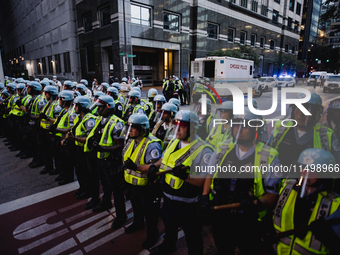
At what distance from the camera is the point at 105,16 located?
2552cm

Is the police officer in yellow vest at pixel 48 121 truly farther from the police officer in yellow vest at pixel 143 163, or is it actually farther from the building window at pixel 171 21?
the building window at pixel 171 21

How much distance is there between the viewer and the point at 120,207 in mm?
3781

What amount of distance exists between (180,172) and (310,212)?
1.26 m

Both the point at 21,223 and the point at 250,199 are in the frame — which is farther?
the point at 21,223

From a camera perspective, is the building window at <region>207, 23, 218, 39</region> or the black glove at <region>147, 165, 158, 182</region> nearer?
the black glove at <region>147, 165, 158, 182</region>

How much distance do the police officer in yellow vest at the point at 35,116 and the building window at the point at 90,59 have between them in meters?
24.8

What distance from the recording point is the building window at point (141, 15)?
23.7 metres

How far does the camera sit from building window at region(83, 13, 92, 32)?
92.4 ft

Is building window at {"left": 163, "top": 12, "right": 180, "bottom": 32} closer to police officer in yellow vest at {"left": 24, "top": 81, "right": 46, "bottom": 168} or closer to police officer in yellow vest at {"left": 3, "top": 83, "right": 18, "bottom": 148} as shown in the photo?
police officer in yellow vest at {"left": 3, "top": 83, "right": 18, "bottom": 148}

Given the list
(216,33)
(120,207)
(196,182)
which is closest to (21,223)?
(120,207)

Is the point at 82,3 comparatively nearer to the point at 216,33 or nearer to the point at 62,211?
the point at 216,33

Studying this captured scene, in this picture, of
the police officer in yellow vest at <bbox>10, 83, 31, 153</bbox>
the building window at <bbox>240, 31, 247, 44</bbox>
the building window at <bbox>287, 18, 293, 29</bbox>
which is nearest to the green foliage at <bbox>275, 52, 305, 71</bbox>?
the building window at <bbox>287, 18, 293, 29</bbox>

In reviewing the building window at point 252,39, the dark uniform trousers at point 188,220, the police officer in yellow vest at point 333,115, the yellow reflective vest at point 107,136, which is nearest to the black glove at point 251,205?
the dark uniform trousers at point 188,220

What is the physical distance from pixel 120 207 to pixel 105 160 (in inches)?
34.7
